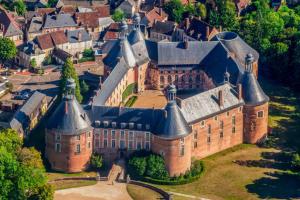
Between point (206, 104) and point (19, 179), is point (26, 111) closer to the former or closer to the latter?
point (19, 179)

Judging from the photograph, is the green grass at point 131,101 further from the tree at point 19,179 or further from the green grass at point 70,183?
the tree at point 19,179

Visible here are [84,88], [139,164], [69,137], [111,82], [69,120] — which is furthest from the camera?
[84,88]

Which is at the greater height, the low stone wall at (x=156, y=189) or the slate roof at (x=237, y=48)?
the slate roof at (x=237, y=48)

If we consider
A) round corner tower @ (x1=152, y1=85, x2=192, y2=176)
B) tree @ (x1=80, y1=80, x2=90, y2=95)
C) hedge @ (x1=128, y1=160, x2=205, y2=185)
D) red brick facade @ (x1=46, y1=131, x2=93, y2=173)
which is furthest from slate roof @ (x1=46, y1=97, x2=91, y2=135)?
tree @ (x1=80, y1=80, x2=90, y2=95)

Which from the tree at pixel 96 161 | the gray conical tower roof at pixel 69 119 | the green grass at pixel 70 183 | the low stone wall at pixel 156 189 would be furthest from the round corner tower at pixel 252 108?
the green grass at pixel 70 183

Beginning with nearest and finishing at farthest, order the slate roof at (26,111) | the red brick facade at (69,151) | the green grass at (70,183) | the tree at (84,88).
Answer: the green grass at (70,183)
the red brick facade at (69,151)
the slate roof at (26,111)
the tree at (84,88)

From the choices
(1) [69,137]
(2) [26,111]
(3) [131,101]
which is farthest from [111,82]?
(1) [69,137]

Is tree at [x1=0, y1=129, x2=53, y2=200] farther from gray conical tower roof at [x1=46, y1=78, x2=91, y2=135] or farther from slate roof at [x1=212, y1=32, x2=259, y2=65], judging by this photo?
slate roof at [x1=212, y1=32, x2=259, y2=65]
